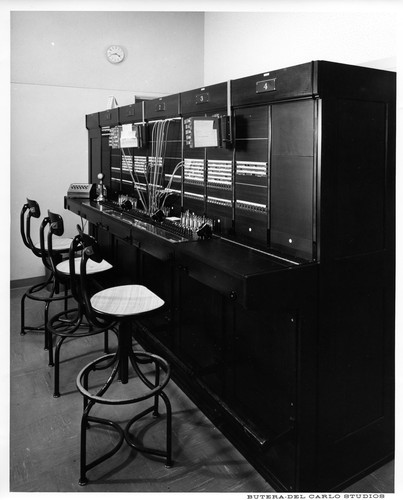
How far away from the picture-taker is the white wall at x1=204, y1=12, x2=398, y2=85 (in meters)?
3.13

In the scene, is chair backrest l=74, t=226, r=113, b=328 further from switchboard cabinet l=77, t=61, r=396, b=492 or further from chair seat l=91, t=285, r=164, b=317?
switchboard cabinet l=77, t=61, r=396, b=492

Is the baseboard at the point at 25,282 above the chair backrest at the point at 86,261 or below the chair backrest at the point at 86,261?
below

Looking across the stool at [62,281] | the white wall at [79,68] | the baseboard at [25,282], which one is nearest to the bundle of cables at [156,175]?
the stool at [62,281]

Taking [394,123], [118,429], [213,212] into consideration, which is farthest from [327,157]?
[118,429]

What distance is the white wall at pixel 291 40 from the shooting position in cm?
313

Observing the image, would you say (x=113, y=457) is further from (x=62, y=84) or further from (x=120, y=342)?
(x=62, y=84)

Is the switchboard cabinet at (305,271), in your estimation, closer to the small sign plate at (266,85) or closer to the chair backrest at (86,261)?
the small sign plate at (266,85)

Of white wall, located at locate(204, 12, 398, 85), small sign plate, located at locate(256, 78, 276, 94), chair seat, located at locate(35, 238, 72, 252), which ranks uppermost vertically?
white wall, located at locate(204, 12, 398, 85)

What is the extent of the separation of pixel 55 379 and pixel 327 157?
2.15 m

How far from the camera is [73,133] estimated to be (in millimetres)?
5348

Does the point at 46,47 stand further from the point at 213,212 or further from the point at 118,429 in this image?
the point at 118,429

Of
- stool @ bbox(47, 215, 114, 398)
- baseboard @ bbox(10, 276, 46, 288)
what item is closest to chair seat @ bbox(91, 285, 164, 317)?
stool @ bbox(47, 215, 114, 398)

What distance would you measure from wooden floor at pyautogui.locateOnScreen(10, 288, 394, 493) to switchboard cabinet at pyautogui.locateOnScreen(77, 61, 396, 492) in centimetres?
9

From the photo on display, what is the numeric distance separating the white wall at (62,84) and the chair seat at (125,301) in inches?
124
